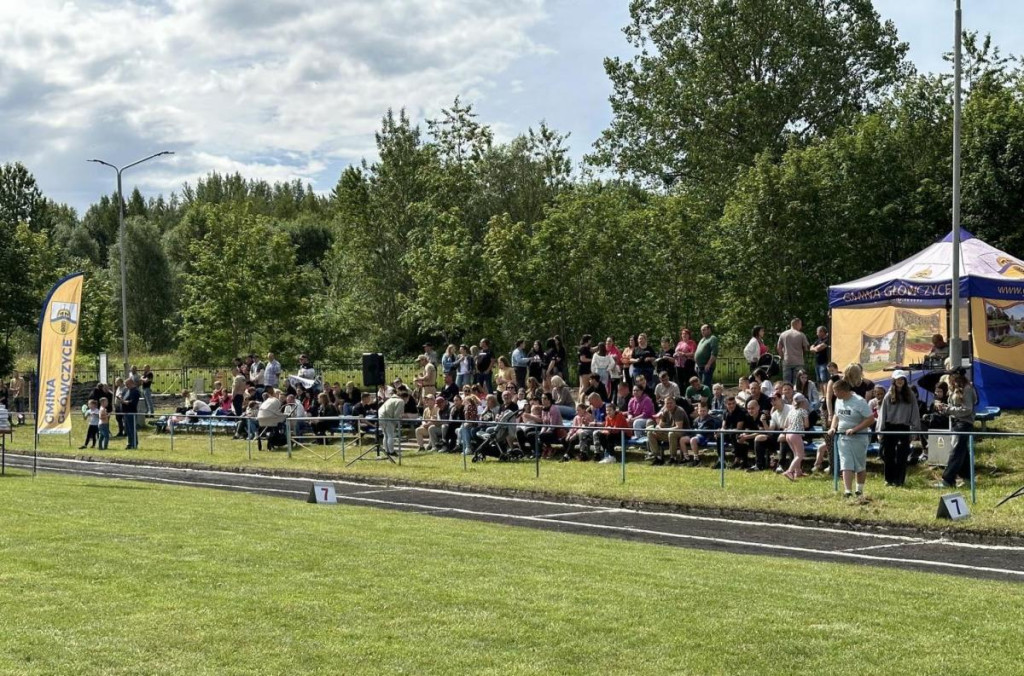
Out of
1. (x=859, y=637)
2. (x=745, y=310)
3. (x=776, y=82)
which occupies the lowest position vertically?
(x=859, y=637)

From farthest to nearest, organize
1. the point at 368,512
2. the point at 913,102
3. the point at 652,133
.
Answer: the point at 652,133
the point at 913,102
the point at 368,512

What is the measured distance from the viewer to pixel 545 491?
21.2 m

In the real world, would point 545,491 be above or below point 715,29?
below

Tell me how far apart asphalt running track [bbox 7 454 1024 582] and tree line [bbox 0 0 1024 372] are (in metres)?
22.2

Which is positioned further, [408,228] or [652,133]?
[408,228]

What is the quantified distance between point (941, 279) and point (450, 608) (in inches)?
772

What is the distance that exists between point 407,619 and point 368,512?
345 inches

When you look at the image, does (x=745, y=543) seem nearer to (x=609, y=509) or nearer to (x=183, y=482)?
(x=609, y=509)

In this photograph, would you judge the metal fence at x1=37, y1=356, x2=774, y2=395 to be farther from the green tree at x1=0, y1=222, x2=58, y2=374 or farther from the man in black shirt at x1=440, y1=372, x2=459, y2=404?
the man in black shirt at x1=440, y1=372, x2=459, y2=404

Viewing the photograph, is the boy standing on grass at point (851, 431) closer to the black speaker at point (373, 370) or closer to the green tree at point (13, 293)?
the black speaker at point (373, 370)

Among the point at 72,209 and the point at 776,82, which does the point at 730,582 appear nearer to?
the point at 776,82

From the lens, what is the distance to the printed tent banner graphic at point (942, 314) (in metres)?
26.0

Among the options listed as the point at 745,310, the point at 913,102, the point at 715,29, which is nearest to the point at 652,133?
the point at 715,29

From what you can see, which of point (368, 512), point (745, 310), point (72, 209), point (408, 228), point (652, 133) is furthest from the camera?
point (72, 209)
